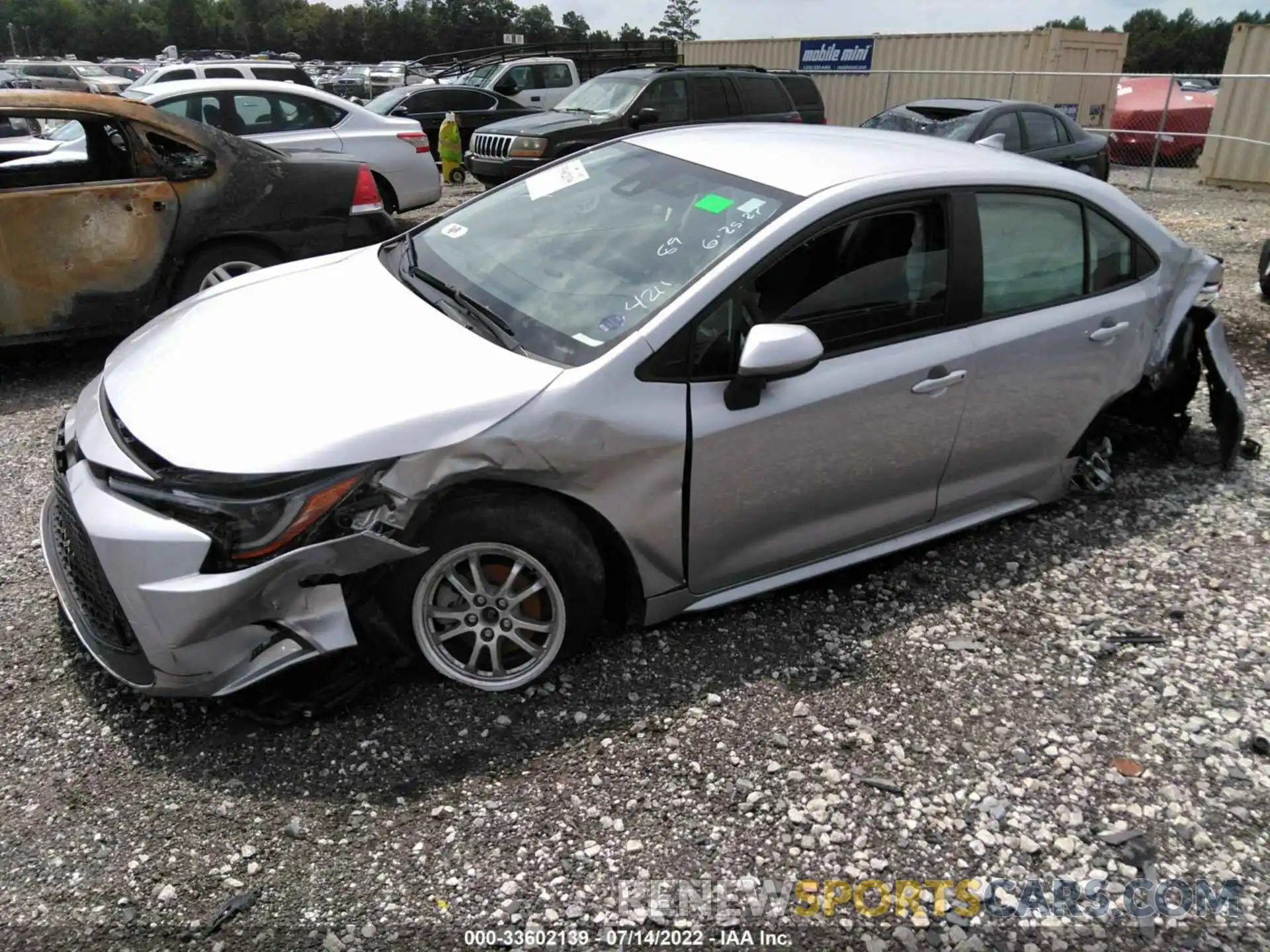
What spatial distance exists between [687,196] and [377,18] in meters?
89.0

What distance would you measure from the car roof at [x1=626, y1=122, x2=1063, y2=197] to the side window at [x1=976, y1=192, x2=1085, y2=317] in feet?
0.48

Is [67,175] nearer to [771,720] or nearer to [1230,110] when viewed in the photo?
[771,720]

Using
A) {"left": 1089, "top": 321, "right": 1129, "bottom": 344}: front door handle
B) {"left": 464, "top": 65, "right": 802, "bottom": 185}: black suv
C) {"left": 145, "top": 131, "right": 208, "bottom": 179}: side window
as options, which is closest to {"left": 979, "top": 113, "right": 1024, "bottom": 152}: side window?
{"left": 464, "top": 65, "right": 802, "bottom": 185}: black suv

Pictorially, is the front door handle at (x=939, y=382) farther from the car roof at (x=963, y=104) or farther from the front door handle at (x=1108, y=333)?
the car roof at (x=963, y=104)

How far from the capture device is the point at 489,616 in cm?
290

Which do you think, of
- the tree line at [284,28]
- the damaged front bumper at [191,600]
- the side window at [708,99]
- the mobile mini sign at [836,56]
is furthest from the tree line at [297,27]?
the damaged front bumper at [191,600]

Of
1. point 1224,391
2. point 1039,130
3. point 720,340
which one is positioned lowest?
point 1224,391

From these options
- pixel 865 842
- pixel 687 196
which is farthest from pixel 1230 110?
pixel 865 842

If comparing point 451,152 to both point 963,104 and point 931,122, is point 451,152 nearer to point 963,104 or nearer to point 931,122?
point 931,122

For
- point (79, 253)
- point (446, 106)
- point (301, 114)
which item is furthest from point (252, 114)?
point (446, 106)

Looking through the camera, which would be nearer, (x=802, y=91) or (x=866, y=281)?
(x=866, y=281)

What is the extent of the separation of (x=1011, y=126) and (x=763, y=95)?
3.51 metres

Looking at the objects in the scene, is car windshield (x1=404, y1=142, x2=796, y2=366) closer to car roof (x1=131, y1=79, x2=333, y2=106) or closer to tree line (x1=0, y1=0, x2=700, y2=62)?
car roof (x1=131, y1=79, x2=333, y2=106)

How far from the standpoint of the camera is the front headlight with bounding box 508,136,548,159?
11.8 m
